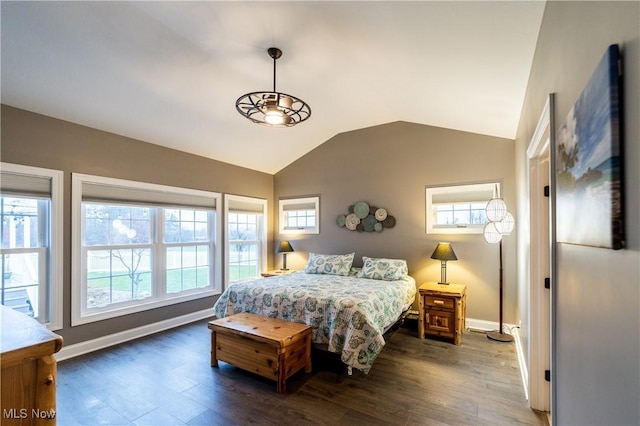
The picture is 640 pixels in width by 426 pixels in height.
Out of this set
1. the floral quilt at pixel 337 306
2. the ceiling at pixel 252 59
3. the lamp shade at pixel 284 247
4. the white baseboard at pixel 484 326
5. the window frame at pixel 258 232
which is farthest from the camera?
the lamp shade at pixel 284 247

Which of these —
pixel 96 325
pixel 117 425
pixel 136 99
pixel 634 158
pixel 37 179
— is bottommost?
pixel 117 425

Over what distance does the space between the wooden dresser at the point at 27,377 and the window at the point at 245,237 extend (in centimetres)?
430

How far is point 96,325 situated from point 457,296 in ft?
14.2

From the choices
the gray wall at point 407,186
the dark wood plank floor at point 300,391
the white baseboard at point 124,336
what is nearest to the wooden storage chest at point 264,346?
the dark wood plank floor at point 300,391

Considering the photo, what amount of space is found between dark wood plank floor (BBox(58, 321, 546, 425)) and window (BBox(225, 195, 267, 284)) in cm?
201

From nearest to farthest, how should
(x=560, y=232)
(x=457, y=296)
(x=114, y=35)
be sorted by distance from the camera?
1. (x=560, y=232)
2. (x=114, y=35)
3. (x=457, y=296)

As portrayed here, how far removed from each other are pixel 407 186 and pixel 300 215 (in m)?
2.14

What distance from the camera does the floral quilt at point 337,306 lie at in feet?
9.00

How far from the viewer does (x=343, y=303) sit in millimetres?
2924

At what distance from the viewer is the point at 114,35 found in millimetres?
2439

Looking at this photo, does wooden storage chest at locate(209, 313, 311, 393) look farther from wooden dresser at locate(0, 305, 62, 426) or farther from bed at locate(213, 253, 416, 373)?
wooden dresser at locate(0, 305, 62, 426)

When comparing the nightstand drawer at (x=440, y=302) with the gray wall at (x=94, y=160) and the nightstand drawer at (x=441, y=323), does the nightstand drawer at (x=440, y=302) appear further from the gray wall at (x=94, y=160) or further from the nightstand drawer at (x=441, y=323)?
the gray wall at (x=94, y=160)

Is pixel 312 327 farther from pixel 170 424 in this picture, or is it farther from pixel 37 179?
pixel 37 179

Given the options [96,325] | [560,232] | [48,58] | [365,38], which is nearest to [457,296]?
[560,232]
